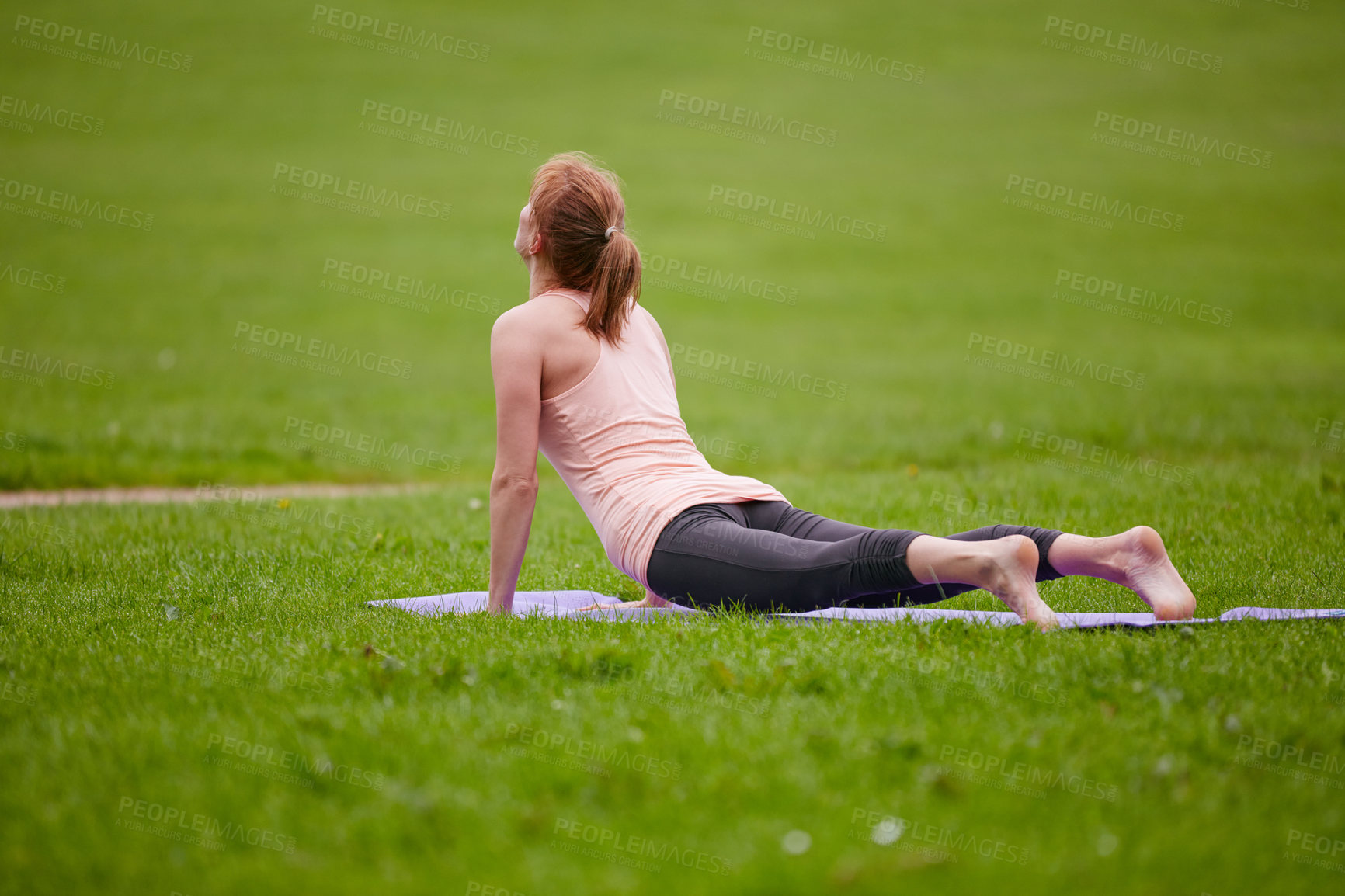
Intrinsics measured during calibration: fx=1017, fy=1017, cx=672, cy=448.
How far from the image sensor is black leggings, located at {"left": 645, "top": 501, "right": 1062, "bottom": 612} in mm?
4184

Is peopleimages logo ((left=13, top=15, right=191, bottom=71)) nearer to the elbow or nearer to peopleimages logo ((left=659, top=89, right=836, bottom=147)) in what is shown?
peopleimages logo ((left=659, top=89, right=836, bottom=147))

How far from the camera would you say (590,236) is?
15.3 feet

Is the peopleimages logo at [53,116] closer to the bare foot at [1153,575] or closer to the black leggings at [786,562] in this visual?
the black leggings at [786,562]

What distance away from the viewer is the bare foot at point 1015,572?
4.05 m

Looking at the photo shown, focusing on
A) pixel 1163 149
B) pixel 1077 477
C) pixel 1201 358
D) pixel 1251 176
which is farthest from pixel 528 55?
pixel 1077 477

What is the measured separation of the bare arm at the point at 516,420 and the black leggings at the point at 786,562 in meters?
0.64

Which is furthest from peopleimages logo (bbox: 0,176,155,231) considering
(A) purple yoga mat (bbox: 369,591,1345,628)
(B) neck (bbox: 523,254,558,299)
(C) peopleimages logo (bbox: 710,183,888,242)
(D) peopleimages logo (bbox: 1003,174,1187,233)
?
(B) neck (bbox: 523,254,558,299)

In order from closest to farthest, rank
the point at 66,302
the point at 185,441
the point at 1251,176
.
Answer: the point at 185,441
the point at 66,302
the point at 1251,176

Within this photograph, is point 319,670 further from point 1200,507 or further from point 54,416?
point 54,416

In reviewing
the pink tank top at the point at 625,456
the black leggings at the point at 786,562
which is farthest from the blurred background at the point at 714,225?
the black leggings at the point at 786,562

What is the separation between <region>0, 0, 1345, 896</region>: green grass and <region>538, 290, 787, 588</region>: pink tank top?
1.70 feet

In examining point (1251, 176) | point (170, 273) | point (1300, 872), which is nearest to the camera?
point (1300, 872)

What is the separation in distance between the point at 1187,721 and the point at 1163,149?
3528 centimetres

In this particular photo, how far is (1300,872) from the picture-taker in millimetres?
2693
